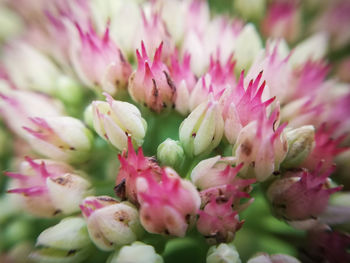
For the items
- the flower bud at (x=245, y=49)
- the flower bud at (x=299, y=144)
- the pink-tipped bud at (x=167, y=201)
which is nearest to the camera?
the pink-tipped bud at (x=167, y=201)

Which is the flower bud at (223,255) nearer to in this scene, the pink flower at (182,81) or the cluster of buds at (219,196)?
the cluster of buds at (219,196)

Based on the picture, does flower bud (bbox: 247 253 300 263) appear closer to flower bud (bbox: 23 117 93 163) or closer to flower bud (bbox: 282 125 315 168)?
flower bud (bbox: 282 125 315 168)

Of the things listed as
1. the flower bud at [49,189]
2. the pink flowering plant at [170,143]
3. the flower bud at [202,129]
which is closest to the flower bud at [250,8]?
the pink flowering plant at [170,143]

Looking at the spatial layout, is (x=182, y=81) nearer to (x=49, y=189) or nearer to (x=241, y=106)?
(x=241, y=106)

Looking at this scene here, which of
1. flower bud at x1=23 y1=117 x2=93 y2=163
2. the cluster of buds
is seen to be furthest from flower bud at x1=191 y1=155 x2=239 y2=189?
flower bud at x1=23 y1=117 x2=93 y2=163

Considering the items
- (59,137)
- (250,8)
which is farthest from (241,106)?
(250,8)
